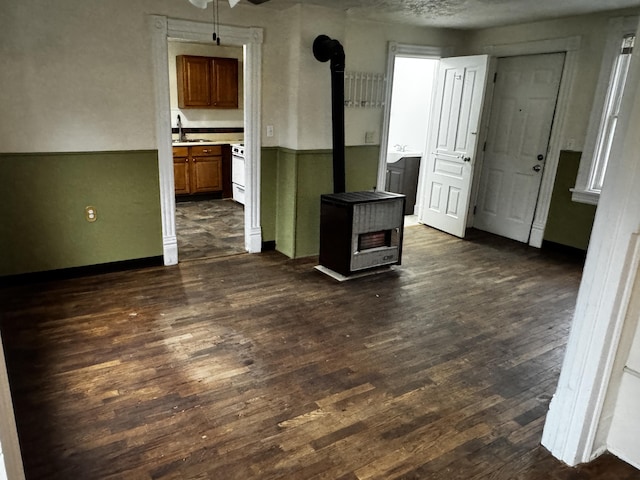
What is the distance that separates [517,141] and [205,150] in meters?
4.11

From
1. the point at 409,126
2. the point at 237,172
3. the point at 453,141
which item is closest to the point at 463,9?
the point at 453,141

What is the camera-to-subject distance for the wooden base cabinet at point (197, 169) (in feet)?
21.1

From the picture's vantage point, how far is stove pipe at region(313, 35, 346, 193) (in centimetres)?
398

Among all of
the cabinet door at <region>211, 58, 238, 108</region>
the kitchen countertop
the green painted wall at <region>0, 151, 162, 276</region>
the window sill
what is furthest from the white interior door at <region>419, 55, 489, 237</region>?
the green painted wall at <region>0, 151, 162, 276</region>

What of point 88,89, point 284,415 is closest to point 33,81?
point 88,89

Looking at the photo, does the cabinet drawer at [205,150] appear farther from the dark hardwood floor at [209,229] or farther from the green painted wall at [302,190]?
the green painted wall at [302,190]

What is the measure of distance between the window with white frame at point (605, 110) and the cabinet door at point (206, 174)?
182 inches

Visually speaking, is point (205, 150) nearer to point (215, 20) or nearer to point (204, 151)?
point (204, 151)

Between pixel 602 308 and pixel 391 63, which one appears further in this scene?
pixel 391 63

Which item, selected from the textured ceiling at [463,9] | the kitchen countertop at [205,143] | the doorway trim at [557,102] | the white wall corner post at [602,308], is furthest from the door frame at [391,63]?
the white wall corner post at [602,308]

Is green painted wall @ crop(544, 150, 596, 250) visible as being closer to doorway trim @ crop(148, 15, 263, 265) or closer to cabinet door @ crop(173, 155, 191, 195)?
doorway trim @ crop(148, 15, 263, 265)

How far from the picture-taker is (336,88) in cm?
406

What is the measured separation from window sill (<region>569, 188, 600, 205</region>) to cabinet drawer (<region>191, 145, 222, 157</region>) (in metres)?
4.58

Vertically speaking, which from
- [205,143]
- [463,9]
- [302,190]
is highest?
[463,9]
